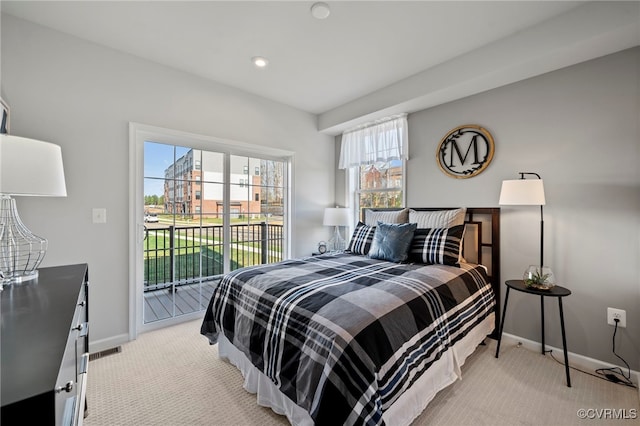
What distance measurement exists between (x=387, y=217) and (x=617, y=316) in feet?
6.51

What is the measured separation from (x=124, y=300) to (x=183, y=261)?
2.08 feet

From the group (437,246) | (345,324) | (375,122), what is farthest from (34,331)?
(375,122)

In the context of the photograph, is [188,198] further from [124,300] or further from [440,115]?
[440,115]

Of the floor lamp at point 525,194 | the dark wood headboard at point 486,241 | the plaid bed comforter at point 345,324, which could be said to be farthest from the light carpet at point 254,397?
the floor lamp at point 525,194

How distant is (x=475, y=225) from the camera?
2764 mm

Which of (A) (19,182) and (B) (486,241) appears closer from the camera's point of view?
(A) (19,182)

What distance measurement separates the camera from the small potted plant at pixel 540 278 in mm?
2055

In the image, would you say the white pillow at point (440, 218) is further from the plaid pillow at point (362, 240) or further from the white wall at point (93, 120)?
the white wall at point (93, 120)

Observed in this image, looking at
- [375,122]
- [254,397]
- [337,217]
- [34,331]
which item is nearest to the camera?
[34,331]

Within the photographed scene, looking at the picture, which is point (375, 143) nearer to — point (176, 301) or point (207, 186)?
point (207, 186)

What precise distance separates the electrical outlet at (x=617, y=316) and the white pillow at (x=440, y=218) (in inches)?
48.3

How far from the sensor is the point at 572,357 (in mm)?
2240

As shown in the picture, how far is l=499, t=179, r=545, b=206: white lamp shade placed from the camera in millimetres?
2137

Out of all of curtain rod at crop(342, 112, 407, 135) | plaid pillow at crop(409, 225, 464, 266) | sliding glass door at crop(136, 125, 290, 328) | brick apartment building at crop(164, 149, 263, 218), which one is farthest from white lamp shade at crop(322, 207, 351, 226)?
plaid pillow at crop(409, 225, 464, 266)
